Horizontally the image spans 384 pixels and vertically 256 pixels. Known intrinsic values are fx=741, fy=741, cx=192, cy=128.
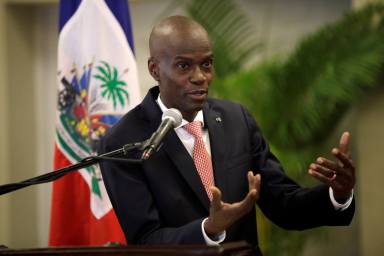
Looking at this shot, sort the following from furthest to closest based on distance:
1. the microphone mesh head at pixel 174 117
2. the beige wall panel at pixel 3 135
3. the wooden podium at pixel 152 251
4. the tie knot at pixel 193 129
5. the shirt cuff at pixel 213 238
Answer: the beige wall panel at pixel 3 135 < the tie knot at pixel 193 129 < the shirt cuff at pixel 213 238 < the microphone mesh head at pixel 174 117 < the wooden podium at pixel 152 251

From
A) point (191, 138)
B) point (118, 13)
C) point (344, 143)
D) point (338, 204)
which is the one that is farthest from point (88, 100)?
point (344, 143)

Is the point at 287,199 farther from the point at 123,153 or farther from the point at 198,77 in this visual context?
the point at 123,153

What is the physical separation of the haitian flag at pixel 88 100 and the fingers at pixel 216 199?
2100 millimetres

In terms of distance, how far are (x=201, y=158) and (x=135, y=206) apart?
343mm

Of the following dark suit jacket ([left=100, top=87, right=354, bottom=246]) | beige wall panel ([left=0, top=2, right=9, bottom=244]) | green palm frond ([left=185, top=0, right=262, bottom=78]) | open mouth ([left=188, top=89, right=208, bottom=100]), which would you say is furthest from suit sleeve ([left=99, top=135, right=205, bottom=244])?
beige wall panel ([left=0, top=2, right=9, bottom=244])

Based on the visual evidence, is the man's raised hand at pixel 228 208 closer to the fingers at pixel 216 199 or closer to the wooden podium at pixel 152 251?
the fingers at pixel 216 199

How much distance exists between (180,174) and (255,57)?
4077 millimetres

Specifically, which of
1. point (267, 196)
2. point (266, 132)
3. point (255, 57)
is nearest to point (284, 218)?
point (267, 196)

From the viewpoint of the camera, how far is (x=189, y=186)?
112 inches

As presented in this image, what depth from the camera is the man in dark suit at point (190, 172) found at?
2.81 meters

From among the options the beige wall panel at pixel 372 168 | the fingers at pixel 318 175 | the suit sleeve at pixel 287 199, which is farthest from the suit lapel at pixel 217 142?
the beige wall panel at pixel 372 168

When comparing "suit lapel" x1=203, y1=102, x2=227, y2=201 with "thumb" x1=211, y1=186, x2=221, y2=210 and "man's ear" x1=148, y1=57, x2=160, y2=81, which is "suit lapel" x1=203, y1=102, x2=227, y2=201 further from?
"thumb" x1=211, y1=186, x2=221, y2=210

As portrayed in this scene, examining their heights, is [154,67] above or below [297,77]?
above

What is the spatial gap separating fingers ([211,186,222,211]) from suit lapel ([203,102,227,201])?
474 mm
